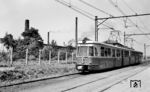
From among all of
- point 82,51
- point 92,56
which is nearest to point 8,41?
point 82,51

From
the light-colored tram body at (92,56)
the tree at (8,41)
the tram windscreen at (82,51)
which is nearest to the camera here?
the light-colored tram body at (92,56)

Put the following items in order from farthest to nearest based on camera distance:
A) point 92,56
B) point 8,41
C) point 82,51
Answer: point 8,41 → point 82,51 → point 92,56

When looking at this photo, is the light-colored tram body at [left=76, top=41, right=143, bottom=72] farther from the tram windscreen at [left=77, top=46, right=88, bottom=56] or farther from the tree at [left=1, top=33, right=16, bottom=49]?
the tree at [left=1, top=33, right=16, bottom=49]

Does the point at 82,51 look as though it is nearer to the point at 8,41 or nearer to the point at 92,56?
the point at 92,56

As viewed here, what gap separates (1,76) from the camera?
49.4 ft

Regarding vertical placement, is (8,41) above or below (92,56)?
above

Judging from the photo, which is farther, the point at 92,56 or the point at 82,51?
the point at 82,51

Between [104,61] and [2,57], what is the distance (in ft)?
38.9

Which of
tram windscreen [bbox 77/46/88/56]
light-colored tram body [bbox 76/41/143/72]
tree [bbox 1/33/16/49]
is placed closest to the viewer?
light-colored tram body [bbox 76/41/143/72]

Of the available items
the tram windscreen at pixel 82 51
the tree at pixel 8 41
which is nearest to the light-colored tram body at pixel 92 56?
the tram windscreen at pixel 82 51

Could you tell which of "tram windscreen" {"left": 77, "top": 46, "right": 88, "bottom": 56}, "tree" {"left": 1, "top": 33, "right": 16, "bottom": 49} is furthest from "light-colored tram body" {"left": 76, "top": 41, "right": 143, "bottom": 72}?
"tree" {"left": 1, "top": 33, "right": 16, "bottom": 49}

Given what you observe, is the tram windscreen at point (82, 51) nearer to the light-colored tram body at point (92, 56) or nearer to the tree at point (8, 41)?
the light-colored tram body at point (92, 56)

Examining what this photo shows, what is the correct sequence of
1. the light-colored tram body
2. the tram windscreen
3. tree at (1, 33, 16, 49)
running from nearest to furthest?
the light-colored tram body < the tram windscreen < tree at (1, 33, 16, 49)

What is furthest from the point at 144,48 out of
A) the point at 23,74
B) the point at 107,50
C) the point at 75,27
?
the point at 23,74
